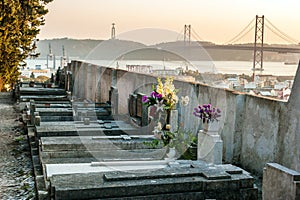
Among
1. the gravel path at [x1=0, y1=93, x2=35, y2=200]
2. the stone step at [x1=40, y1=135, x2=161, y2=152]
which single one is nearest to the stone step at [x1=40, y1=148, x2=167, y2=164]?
the stone step at [x1=40, y1=135, x2=161, y2=152]

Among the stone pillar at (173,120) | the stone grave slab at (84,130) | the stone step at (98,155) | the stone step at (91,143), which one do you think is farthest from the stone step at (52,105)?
the stone pillar at (173,120)

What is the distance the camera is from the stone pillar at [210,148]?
6.07 metres

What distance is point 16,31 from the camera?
2123 cm

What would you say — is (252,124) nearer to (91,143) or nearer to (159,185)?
(159,185)

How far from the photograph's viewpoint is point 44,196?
5.34 meters

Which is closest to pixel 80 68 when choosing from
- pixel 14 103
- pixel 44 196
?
pixel 14 103

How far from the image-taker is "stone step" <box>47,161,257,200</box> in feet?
15.4

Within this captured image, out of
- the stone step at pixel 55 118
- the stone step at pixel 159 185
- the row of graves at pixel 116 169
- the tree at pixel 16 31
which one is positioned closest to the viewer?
the stone step at pixel 159 185

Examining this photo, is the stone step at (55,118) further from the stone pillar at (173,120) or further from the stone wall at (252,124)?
the stone pillar at (173,120)

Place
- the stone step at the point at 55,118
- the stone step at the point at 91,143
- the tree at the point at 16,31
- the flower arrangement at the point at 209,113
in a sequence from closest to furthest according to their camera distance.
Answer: the flower arrangement at the point at 209,113 < the stone step at the point at 91,143 < the stone step at the point at 55,118 < the tree at the point at 16,31

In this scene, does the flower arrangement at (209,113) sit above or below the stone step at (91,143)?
above

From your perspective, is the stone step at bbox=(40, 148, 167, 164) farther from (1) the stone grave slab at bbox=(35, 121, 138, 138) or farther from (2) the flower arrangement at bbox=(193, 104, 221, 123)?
(1) the stone grave slab at bbox=(35, 121, 138, 138)

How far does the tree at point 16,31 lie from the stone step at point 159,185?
1547cm

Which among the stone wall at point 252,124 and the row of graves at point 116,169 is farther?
the stone wall at point 252,124
